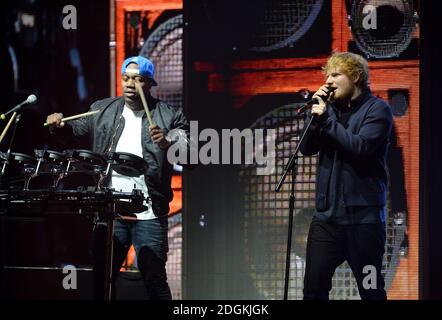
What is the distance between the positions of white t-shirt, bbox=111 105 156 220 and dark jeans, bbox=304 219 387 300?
946 mm

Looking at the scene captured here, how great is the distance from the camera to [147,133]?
4.29m

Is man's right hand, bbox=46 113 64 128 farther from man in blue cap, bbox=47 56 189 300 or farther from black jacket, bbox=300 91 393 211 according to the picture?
black jacket, bbox=300 91 393 211

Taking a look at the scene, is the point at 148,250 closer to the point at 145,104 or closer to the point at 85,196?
the point at 85,196

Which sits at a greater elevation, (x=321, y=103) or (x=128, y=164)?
(x=321, y=103)

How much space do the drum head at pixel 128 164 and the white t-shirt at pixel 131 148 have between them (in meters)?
0.16

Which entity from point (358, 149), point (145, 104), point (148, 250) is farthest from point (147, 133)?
point (358, 149)

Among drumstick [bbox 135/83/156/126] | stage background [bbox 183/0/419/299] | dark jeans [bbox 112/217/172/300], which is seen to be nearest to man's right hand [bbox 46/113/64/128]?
drumstick [bbox 135/83/156/126]

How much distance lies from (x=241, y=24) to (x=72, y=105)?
1.30 meters

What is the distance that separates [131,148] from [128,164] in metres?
0.46

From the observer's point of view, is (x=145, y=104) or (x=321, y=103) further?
(x=145, y=104)

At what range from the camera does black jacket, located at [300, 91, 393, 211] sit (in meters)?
3.64

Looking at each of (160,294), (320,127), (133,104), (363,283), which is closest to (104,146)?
(133,104)

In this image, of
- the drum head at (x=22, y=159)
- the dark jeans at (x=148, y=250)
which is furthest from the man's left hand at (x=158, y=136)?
the drum head at (x=22, y=159)

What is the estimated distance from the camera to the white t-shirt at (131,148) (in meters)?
4.14
